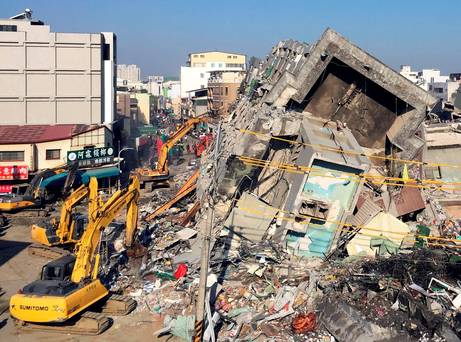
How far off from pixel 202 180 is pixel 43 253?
6967 mm

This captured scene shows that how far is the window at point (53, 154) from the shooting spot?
31812mm

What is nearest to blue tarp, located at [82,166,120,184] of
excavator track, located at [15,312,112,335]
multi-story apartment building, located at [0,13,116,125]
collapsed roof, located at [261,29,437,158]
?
multi-story apartment building, located at [0,13,116,125]

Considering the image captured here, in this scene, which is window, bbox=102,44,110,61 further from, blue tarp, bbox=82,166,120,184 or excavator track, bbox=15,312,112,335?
excavator track, bbox=15,312,112,335

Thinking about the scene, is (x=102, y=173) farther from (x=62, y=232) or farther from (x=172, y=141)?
(x=62, y=232)

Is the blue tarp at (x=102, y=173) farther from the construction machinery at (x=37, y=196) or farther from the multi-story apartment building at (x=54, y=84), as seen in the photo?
the multi-story apartment building at (x=54, y=84)

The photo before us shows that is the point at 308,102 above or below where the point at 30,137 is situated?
above

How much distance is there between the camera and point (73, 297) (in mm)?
12539

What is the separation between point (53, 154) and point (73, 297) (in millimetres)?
21059

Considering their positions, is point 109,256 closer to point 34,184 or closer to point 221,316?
point 221,316

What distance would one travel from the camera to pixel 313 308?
13.0 meters

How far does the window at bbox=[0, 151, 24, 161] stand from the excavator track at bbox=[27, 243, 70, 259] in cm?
1302

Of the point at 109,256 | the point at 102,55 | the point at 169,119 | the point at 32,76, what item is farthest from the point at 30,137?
the point at 169,119

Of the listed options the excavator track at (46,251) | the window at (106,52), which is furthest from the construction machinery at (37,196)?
the window at (106,52)

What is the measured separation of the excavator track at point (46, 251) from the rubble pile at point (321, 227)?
3.04 m
